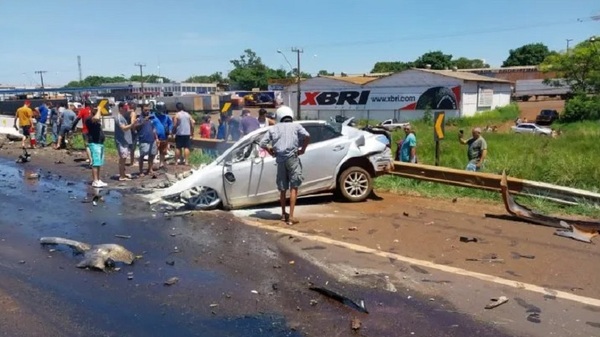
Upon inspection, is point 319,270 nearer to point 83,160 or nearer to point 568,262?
point 568,262

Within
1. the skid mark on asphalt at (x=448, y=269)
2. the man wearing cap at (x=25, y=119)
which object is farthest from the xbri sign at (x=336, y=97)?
the skid mark on asphalt at (x=448, y=269)

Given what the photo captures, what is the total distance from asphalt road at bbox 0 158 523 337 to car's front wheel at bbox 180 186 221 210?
618mm

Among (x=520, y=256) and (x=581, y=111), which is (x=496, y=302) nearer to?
(x=520, y=256)

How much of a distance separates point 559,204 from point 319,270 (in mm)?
5159

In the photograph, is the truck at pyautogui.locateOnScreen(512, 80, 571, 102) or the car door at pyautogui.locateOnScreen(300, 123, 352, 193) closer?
the car door at pyautogui.locateOnScreen(300, 123, 352, 193)

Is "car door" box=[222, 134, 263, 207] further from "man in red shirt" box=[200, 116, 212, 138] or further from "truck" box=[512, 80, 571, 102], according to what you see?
"truck" box=[512, 80, 571, 102]

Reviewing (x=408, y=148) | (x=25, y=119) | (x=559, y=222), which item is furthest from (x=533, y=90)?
(x=559, y=222)

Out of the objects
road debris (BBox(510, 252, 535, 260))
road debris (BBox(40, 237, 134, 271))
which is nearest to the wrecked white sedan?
road debris (BBox(40, 237, 134, 271))

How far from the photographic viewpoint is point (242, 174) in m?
8.84

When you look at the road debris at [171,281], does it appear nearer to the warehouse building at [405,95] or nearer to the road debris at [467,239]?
the road debris at [467,239]

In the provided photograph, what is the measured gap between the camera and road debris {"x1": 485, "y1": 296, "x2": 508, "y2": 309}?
4836 mm

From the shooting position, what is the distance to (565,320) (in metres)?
4.55

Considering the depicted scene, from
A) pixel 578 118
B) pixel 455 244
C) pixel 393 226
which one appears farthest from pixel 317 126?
pixel 578 118

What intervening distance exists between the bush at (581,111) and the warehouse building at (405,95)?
775 cm
